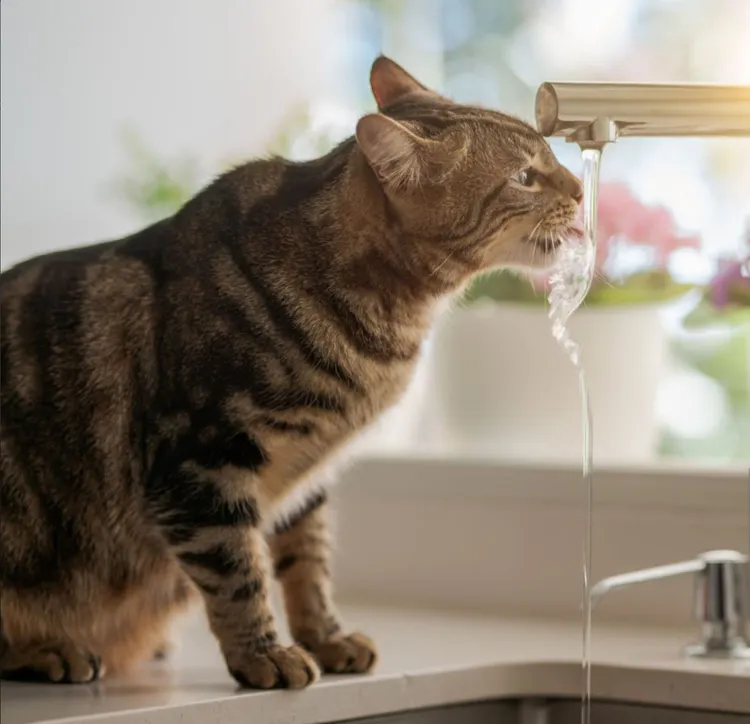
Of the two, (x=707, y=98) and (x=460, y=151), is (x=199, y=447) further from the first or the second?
(x=707, y=98)

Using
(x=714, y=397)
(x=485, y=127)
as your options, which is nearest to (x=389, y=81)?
(x=485, y=127)

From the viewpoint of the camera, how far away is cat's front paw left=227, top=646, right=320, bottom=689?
1211 millimetres

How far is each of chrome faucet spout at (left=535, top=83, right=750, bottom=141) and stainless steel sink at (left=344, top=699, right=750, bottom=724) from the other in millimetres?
526

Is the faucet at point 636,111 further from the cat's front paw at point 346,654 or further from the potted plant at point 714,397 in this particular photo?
the potted plant at point 714,397

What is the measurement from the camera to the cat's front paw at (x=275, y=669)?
1.21 m

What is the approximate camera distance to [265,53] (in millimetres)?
2064

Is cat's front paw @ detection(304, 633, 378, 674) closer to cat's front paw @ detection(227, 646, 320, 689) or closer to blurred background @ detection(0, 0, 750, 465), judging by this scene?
cat's front paw @ detection(227, 646, 320, 689)

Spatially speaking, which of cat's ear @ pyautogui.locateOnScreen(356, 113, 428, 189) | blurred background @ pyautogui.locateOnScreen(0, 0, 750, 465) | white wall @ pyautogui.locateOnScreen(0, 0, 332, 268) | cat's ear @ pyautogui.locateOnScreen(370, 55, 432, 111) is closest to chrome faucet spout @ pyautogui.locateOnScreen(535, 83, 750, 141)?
cat's ear @ pyautogui.locateOnScreen(356, 113, 428, 189)

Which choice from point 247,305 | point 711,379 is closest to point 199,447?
point 247,305

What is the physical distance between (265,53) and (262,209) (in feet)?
2.65

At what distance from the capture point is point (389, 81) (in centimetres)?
144

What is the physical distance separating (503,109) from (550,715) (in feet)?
2.96

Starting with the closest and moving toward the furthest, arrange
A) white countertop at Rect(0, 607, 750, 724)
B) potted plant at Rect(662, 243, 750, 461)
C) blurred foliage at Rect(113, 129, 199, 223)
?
white countertop at Rect(0, 607, 750, 724) → blurred foliage at Rect(113, 129, 199, 223) → potted plant at Rect(662, 243, 750, 461)

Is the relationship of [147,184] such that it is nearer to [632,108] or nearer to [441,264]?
[441,264]
